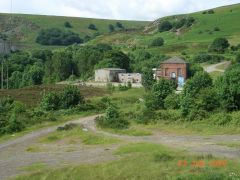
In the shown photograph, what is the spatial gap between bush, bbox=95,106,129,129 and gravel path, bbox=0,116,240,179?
161 cm

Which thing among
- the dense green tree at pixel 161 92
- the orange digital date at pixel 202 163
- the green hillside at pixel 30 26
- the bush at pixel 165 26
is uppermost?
the green hillside at pixel 30 26

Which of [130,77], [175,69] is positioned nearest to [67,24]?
[130,77]

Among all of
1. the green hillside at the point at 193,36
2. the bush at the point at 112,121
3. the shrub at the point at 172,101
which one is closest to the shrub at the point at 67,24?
the green hillside at the point at 193,36

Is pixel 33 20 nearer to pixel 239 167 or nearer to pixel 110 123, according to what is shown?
pixel 110 123

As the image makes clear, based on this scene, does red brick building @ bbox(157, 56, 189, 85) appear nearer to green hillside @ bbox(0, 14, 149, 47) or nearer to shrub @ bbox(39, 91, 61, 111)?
shrub @ bbox(39, 91, 61, 111)

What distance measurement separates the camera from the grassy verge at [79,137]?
2209 cm

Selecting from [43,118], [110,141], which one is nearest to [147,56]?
[43,118]

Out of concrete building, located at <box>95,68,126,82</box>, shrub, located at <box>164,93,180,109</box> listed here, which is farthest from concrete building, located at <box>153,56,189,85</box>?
shrub, located at <box>164,93,180,109</box>

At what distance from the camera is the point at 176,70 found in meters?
54.3

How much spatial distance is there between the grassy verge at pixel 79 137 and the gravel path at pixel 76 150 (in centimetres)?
73

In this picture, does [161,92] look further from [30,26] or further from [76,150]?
[30,26]

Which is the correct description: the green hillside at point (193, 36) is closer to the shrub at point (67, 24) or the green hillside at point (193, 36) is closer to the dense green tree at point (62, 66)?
the dense green tree at point (62, 66)

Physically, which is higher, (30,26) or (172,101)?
(30,26)

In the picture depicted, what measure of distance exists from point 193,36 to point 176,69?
217 ft
